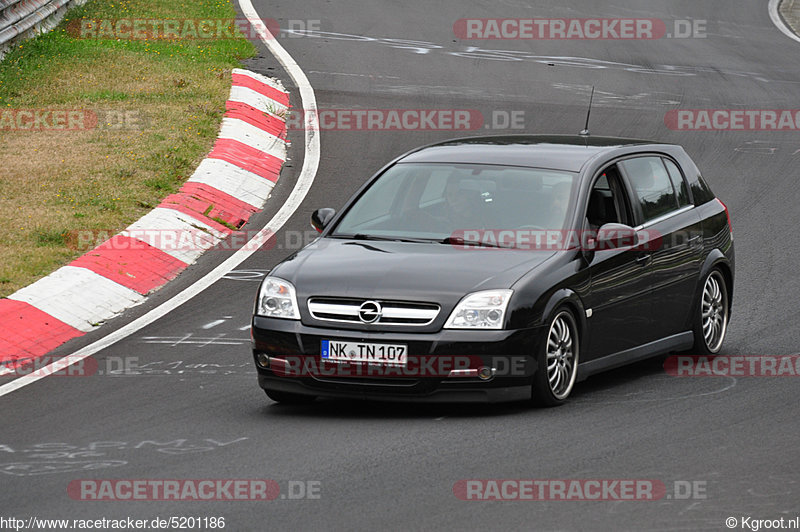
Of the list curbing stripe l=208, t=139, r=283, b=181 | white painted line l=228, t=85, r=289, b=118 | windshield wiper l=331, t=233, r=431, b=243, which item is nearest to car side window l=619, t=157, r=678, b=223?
windshield wiper l=331, t=233, r=431, b=243

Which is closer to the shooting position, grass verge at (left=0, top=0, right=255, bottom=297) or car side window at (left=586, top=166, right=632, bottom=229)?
car side window at (left=586, top=166, right=632, bottom=229)

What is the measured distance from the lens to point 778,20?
30.3 metres

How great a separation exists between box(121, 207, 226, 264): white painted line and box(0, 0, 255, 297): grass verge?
0.21 meters

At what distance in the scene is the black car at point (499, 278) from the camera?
7.89 metres

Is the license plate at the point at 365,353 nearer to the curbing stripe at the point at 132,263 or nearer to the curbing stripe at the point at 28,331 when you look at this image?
the curbing stripe at the point at 28,331

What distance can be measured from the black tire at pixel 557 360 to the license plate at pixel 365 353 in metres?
0.85

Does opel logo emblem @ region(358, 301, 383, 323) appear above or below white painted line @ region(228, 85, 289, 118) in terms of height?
below

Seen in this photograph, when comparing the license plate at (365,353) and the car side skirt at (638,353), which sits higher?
the license plate at (365,353)

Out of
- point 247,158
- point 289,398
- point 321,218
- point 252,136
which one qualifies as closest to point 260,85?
point 252,136

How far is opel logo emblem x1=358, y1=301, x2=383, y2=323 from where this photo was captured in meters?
7.90

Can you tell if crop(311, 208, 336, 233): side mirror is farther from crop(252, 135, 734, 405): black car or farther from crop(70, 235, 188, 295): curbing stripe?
crop(70, 235, 188, 295): curbing stripe

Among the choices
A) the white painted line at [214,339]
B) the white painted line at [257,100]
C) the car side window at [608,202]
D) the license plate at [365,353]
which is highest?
the white painted line at [257,100]

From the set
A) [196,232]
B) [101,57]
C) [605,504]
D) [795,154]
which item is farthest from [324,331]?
[101,57]

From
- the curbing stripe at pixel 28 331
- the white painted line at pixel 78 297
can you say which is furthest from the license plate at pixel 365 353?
the white painted line at pixel 78 297
